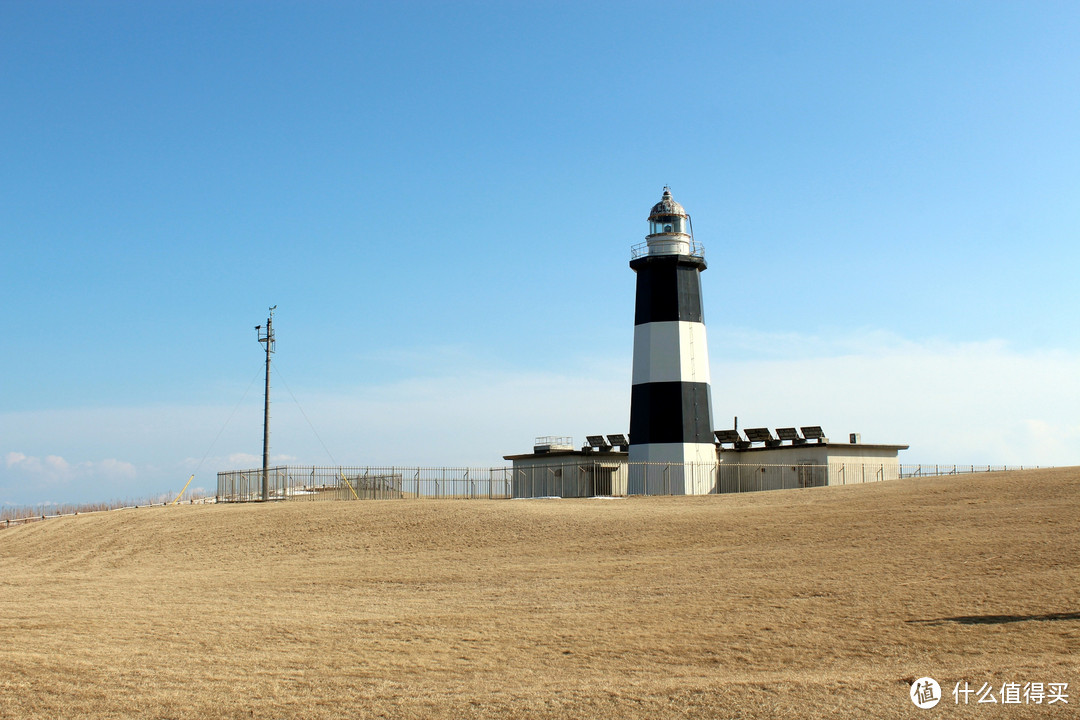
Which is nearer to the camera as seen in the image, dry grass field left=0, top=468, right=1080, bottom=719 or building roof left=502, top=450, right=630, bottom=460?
dry grass field left=0, top=468, right=1080, bottom=719

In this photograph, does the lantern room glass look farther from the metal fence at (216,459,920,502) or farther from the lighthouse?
the metal fence at (216,459,920,502)

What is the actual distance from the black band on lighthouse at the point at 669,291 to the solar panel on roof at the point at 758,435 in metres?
5.95

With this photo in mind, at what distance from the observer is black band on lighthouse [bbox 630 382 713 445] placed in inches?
1670

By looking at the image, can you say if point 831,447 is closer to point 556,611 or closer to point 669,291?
point 669,291

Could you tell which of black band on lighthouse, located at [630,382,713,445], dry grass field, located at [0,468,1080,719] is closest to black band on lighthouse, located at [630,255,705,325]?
black band on lighthouse, located at [630,382,713,445]

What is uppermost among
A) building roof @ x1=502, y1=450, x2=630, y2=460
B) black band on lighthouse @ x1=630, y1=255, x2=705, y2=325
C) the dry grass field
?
black band on lighthouse @ x1=630, y1=255, x2=705, y2=325

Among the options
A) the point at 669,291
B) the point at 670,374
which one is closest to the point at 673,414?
the point at 670,374

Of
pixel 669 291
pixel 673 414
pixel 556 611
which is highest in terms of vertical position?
pixel 669 291

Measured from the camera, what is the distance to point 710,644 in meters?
13.0

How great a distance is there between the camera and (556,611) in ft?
52.0

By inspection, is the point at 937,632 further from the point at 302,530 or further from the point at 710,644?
the point at 302,530

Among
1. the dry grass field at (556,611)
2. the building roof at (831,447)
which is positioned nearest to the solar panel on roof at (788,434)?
the building roof at (831,447)

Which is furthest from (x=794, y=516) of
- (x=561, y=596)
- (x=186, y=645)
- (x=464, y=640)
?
(x=186, y=645)

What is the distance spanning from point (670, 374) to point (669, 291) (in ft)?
13.5
